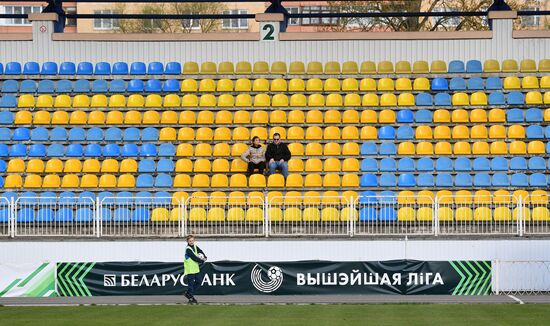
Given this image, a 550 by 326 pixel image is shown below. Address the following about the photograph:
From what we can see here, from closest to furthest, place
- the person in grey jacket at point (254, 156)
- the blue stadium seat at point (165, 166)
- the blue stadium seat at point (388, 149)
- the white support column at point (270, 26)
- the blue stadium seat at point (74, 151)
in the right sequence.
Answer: the person in grey jacket at point (254, 156) → the blue stadium seat at point (165, 166) → the blue stadium seat at point (388, 149) → the blue stadium seat at point (74, 151) → the white support column at point (270, 26)

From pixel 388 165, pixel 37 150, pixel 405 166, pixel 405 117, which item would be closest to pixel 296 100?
pixel 405 117

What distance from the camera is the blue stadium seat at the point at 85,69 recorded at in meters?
38.3

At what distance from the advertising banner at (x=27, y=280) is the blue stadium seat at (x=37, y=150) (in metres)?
7.08

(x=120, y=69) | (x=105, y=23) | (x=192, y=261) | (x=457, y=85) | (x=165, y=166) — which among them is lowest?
(x=192, y=261)

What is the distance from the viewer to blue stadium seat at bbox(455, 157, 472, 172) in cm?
3375

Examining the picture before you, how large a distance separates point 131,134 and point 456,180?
974 cm

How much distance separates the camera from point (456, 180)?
33.3m

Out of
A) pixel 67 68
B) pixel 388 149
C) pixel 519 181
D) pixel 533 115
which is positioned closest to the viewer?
pixel 519 181

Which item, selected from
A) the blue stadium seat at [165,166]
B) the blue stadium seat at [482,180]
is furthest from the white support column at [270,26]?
the blue stadium seat at [482,180]

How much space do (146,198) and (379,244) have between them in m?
6.10

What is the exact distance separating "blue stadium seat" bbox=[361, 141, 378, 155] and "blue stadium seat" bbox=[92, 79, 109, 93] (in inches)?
344

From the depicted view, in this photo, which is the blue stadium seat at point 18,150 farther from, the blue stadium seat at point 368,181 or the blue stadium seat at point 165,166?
the blue stadium seat at point 368,181

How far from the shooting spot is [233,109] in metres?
36.7

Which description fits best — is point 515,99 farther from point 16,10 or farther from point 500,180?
point 16,10
